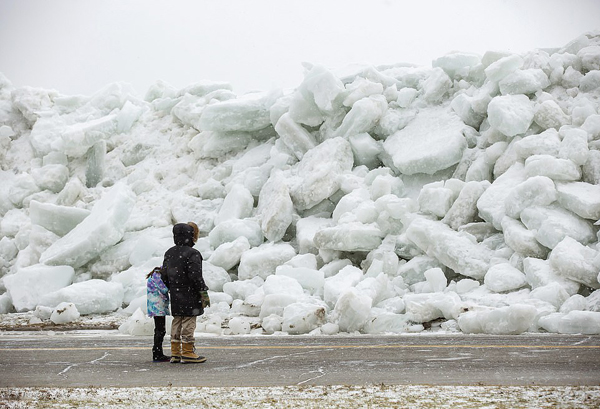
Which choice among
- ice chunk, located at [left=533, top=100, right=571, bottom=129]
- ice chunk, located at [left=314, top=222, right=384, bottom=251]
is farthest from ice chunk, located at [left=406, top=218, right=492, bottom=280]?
ice chunk, located at [left=533, top=100, right=571, bottom=129]

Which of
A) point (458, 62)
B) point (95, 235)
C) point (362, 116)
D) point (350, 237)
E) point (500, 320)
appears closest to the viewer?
point (500, 320)

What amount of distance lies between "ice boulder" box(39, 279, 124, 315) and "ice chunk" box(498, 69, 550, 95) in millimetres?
7661

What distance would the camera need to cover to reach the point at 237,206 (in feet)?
42.5

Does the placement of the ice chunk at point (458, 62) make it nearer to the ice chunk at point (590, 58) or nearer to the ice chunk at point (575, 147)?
the ice chunk at point (590, 58)

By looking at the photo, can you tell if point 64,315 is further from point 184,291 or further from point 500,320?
point 500,320

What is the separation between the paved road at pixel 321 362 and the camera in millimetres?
4695

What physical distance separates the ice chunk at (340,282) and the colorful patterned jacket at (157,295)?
3.50 meters

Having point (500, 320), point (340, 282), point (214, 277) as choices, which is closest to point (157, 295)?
point (500, 320)

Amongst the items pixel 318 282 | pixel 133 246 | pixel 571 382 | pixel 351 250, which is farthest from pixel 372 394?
pixel 133 246

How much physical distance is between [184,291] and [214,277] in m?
5.61

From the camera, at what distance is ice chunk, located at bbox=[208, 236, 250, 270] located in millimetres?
11578

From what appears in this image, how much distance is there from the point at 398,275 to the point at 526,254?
1.89 meters

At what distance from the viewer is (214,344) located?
23.1 ft

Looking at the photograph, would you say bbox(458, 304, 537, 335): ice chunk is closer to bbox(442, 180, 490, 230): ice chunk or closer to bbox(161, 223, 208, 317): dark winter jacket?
bbox(442, 180, 490, 230): ice chunk
